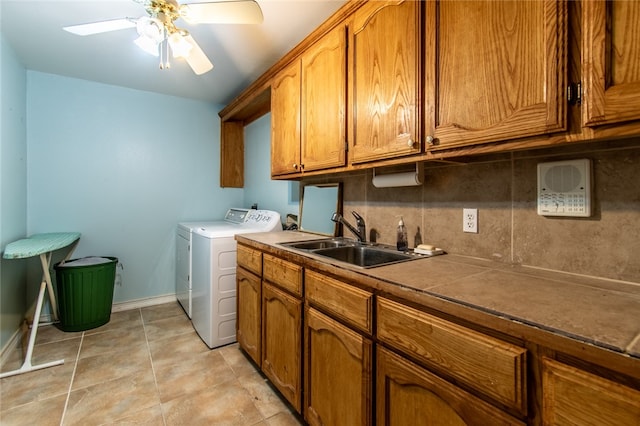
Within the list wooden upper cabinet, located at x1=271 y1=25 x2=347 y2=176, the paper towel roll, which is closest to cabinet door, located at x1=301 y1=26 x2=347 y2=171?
wooden upper cabinet, located at x1=271 y1=25 x2=347 y2=176

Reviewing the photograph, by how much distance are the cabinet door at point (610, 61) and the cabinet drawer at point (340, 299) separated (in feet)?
2.82

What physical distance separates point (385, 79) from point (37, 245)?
256 cm

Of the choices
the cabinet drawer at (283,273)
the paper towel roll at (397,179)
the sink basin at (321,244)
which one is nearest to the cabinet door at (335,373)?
the cabinet drawer at (283,273)

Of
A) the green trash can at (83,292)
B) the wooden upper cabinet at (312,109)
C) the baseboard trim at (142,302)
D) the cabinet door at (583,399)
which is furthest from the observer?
the baseboard trim at (142,302)

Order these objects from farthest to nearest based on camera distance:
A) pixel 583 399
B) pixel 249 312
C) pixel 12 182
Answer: pixel 12 182 < pixel 249 312 < pixel 583 399

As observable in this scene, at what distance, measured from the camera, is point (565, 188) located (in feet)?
3.42

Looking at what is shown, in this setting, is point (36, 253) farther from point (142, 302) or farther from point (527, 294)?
point (527, 294)

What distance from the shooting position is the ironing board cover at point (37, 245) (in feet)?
5.89

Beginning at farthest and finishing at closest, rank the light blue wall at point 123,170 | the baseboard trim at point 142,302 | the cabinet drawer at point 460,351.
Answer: the baseboard trim at point 142,302 → the light blue wall at point 123,170 → the cabinet drawer at point 460,351

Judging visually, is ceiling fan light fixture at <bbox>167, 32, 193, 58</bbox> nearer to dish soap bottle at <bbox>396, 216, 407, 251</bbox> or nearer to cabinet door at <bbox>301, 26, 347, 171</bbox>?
cabinet door at <bbox>301, 26, 347, 171</bbox>

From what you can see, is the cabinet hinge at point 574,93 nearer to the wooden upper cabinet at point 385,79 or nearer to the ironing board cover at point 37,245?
the wooden upper cabinet at point 385,79

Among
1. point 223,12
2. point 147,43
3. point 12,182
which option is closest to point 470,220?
point 223,12

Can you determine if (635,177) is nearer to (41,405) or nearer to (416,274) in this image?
(416,274)

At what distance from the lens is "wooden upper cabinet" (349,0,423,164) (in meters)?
1.24
